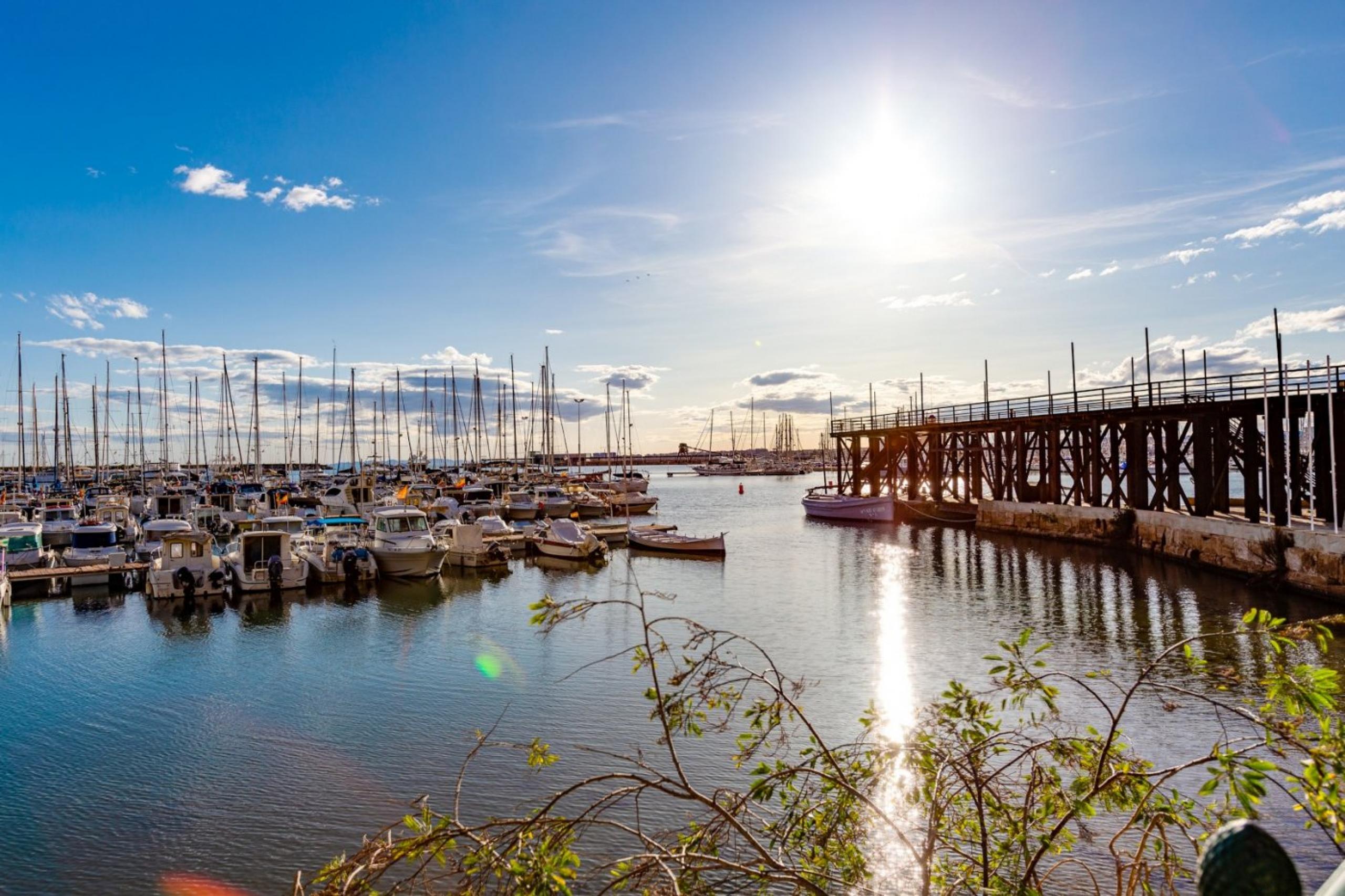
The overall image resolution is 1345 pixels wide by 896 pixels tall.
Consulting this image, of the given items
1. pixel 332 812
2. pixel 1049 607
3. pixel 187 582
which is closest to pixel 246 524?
pixel 187 582

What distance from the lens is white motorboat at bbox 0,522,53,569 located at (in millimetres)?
34250

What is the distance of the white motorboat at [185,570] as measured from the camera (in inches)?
1226

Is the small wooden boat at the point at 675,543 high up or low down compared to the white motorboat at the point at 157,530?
down

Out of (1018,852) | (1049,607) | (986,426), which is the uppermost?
(986,426)

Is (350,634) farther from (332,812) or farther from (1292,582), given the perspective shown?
(1292,582)

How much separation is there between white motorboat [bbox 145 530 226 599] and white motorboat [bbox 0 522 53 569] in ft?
20.3

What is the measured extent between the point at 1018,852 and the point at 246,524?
44.7 m

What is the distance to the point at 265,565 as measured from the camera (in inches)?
1281

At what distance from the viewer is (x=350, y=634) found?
26.1 m

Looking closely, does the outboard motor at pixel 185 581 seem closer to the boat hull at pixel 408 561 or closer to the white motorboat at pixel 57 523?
the boat hull at pixel 408 561

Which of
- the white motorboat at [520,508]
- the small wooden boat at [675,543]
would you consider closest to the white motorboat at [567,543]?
the small wooden boat at [675,543]

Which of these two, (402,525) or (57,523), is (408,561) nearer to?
(402,525)

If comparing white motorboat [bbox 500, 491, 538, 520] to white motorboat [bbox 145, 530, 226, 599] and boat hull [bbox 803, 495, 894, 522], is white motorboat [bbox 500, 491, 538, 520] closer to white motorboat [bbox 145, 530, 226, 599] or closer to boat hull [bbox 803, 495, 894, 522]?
boat hull [bbox 803, 495, 894, 522]

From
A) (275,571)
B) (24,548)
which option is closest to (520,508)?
(275,571)
